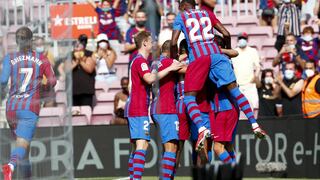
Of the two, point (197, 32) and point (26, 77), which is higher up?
point (197, 32)

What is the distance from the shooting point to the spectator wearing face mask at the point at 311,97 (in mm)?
17609

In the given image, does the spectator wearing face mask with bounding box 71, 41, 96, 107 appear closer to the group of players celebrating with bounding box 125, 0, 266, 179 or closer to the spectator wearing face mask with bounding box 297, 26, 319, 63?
→ the spectator wearing face mask with bounding box 297, 26, 319, 63

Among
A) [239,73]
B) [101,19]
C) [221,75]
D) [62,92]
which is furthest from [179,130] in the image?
[101,19]

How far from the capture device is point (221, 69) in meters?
11.9

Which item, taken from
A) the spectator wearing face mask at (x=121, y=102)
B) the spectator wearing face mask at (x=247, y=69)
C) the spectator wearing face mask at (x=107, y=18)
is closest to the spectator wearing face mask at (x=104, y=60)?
the spectator wearing face mask at (x=107, y=18)

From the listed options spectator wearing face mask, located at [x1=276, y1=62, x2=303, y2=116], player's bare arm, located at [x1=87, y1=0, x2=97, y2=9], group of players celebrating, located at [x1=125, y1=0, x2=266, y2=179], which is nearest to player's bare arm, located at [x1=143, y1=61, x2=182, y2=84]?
group of players celebrating, located at [x1=125, y1=0, x2=266, y2=179]

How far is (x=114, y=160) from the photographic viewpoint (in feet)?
58.6

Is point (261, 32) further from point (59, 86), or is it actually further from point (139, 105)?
point (59, 86)

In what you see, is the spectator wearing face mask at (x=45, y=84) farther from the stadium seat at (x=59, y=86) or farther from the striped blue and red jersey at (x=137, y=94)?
the striped blue and red jersey at (x=137, y=94)

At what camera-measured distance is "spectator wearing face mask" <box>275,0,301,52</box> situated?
20469mm

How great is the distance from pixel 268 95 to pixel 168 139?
5614 mm

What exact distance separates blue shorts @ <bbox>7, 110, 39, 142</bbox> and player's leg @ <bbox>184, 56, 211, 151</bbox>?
168cm

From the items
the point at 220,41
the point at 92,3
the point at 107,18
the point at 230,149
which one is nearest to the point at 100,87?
the point at 107,18

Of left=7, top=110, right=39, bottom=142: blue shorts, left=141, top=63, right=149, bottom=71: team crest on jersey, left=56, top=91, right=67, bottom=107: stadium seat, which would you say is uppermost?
left=141, top=63, right=149, bottom=71: team crest on jersey
